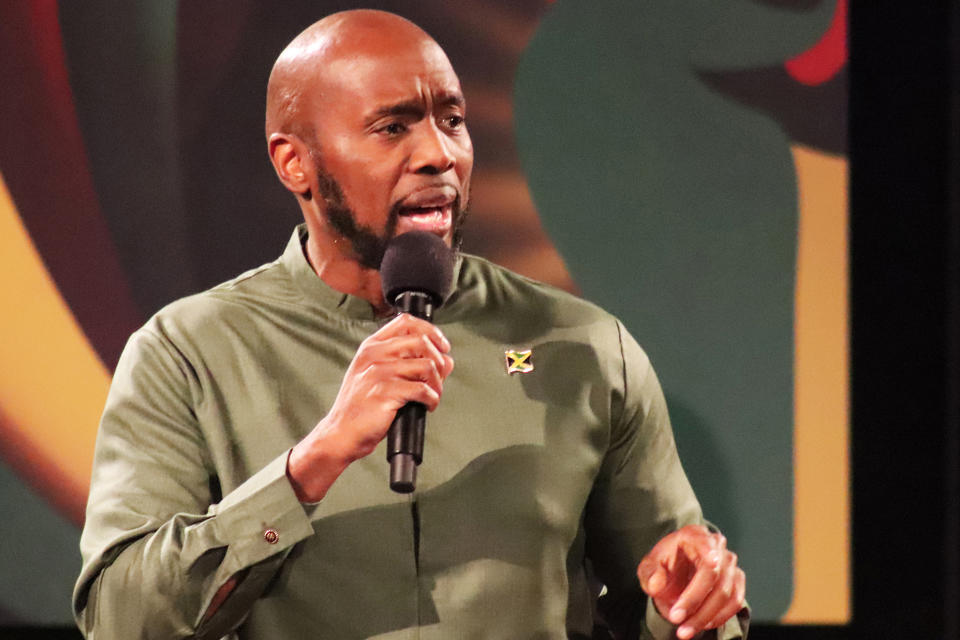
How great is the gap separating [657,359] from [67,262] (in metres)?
1.23

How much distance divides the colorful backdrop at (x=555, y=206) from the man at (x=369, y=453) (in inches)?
28.9

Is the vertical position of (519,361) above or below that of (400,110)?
below

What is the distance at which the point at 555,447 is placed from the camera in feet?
5.50

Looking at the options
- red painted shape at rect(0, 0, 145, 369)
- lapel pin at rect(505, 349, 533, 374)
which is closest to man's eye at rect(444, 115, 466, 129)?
lapel pin at rect(505, 349, 533, 374)

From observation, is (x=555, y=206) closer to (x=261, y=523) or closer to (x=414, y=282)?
(x=414, y=282)

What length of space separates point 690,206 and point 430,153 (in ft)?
3.52

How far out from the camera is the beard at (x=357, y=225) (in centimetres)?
163

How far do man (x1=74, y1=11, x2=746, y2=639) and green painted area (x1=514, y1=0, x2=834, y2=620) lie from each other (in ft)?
2.42

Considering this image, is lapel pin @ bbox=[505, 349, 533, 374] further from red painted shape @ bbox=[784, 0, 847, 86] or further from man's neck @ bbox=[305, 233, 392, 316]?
red painted shape @ bbox=[784, 0, 847, 86]

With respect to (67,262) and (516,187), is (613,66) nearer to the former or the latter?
(516,187)

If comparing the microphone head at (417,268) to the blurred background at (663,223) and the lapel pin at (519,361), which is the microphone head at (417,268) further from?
the blurred background at (663,223)

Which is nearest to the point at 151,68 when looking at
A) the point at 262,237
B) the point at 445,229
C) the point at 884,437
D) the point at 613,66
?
the point at 262,237

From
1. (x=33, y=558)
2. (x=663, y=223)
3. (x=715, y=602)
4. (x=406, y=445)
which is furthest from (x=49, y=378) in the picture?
(x=715, y=602)

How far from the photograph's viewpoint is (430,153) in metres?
1.59
